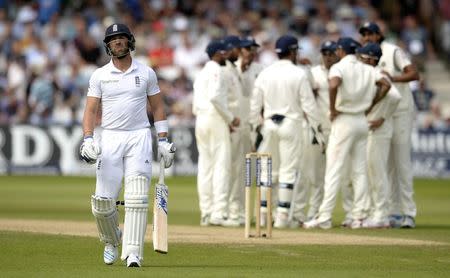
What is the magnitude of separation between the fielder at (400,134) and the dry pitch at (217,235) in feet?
5.40

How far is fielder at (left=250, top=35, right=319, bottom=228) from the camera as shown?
1567 cm

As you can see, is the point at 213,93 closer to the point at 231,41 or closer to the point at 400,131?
the point at 231,41

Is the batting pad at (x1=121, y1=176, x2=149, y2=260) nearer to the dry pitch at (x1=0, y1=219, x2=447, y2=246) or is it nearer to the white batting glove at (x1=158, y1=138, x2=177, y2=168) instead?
the white batting glove at (x1=158, y1=138, x2=177, y2=168)

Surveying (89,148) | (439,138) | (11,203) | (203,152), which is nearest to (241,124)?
(203,152)

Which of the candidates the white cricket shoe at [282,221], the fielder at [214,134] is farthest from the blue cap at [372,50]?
the white cricket shoe at [282,221]

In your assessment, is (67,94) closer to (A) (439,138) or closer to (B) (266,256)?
(A) (439,138)

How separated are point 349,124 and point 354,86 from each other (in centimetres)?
44

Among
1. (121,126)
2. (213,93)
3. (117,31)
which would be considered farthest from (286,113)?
(117,31)

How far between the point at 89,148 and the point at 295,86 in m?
5.19

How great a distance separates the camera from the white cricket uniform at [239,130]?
54.7ft

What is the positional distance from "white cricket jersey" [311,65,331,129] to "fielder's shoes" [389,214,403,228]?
1394 mm

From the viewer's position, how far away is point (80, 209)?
19047 millimetres

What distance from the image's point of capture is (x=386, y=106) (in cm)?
1602

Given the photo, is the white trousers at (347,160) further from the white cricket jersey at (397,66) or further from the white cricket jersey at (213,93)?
the white cricket jersey at (213,93)
